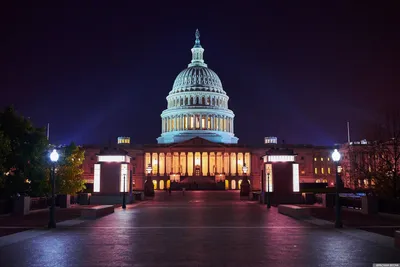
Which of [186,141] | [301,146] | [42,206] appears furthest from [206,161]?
[42,206]

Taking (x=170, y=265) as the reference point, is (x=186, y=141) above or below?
above

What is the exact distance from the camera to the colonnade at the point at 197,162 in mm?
155625

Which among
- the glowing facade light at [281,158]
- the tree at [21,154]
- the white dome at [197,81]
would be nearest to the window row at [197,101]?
the white dome at [197,81]

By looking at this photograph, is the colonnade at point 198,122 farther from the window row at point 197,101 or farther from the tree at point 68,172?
the tree at point 68,172

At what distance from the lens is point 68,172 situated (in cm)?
5800

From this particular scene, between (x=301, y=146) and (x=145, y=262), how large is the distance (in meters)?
154

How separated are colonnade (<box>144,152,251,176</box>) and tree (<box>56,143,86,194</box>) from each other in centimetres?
9422

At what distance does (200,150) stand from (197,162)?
4.25m

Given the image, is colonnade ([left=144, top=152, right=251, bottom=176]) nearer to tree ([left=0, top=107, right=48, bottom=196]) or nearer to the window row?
the window row

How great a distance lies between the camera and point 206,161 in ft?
518

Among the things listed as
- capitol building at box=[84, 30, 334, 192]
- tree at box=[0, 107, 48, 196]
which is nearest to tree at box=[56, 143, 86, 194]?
tree at box=[0, 107, 48, 196]

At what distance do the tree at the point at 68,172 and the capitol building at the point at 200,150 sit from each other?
241ft

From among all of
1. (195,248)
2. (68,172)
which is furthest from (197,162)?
(195,248)

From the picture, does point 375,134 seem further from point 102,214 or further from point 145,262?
point 145,262
